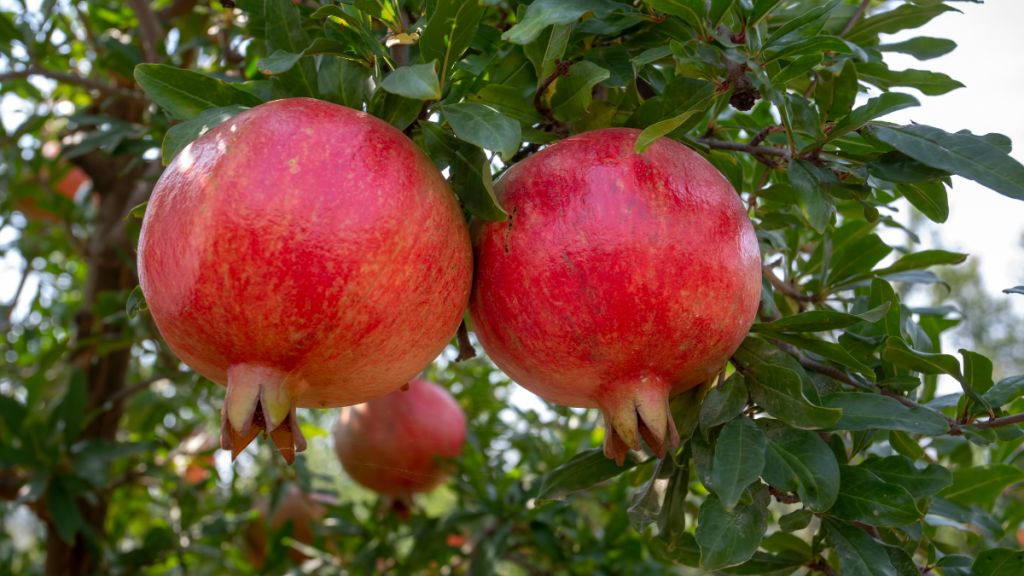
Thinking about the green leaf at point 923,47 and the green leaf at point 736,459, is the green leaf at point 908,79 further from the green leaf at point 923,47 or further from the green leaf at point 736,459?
the green leaf at point 736,459

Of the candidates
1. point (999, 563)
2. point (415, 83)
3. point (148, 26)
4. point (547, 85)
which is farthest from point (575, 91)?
point (148, 26)

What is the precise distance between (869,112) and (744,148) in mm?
202

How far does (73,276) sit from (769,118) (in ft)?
11.8

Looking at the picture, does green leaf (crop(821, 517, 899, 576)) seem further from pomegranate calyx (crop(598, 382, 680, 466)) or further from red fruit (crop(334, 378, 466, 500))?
red fruit (crop(334, 378, 466, 500))

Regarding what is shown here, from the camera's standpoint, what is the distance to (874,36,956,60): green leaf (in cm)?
150

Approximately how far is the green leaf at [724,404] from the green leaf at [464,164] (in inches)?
16.4

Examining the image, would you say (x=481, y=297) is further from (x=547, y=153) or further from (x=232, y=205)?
(x=232, y=205)

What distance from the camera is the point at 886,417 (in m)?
1.03

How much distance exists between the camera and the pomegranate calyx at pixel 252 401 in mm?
898

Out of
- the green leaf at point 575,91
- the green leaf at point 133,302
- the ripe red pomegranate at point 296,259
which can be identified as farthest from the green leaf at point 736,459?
the green leaf at point 133,302

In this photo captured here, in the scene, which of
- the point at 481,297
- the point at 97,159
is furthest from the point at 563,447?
the point at 97,159

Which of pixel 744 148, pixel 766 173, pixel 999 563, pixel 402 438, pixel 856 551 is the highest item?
pixel 744 148

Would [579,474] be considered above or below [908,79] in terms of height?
below

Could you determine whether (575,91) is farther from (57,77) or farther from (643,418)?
(57,77)
